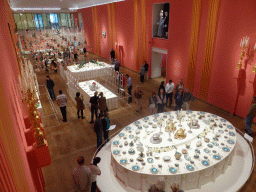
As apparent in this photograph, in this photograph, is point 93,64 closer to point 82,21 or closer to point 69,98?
point 69,98

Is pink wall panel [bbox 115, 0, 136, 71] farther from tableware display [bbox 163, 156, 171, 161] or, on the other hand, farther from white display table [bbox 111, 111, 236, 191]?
tableware display [bbox 163, 156, 171, 161]

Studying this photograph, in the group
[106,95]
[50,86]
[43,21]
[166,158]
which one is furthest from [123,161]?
[43,21]

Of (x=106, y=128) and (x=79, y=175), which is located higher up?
(x=79, y=175)

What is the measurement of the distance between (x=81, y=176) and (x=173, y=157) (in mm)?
2280

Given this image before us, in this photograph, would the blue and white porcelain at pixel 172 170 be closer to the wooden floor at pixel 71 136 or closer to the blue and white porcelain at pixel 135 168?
the blue and white porcelain at pixel 135 168

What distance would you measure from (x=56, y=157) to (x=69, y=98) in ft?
16.5

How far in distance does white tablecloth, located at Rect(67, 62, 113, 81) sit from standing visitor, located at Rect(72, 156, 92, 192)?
385 inches

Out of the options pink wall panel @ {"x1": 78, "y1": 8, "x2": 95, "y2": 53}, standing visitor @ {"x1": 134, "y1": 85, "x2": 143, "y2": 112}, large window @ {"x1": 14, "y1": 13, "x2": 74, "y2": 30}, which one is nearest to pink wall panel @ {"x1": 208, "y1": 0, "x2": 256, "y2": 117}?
standing visitor @ {"x1": 134, "y1": 85, "x2": 143, "y2": 112}

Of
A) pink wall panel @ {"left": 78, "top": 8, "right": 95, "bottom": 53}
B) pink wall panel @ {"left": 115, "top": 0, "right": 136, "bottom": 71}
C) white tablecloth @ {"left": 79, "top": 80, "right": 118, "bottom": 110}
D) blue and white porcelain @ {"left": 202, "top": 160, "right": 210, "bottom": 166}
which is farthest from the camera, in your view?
pink wall panel @ {"left": 78, "top": 8, "right": 95, "bottom": 53}

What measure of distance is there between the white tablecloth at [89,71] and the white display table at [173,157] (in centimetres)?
816

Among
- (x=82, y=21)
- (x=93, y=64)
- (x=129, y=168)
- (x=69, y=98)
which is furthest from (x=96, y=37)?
(x=129, y=168)

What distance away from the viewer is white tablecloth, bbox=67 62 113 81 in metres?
13.1

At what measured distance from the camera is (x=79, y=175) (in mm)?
3852

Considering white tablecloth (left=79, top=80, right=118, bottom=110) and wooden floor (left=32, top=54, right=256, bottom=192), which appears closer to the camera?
wooden floor (left=32, top=54, right=256, bottom=192)
